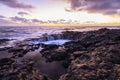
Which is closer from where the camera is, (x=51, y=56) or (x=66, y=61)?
(x=66, y=61)

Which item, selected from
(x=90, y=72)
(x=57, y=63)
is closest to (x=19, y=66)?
(x=57, y=63)

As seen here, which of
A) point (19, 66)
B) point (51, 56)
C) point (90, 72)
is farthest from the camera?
point (51, 56)

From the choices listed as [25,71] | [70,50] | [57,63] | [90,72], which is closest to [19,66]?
[25,71]

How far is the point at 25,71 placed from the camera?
17.3m

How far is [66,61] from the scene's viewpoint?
2252cm

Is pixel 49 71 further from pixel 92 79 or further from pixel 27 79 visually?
pixel 92 79

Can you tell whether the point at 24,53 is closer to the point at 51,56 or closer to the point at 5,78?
the point at 51,56

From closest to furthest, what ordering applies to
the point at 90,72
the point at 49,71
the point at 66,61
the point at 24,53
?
the point at 90,72, the point at 49,71, the point at 66,61, the point at 24,53

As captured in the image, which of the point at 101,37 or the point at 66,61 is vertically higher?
the point at 101,37

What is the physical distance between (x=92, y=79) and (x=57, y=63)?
9.44 meters

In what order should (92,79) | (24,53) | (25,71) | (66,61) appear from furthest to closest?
(24,53) → (66,61) → (25,71) → (92,79)

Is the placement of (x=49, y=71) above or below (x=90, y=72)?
below

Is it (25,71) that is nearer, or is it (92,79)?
(92,79)

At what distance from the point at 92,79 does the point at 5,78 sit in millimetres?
8083
